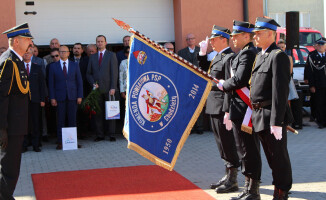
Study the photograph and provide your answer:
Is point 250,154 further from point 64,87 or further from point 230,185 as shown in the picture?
point 64,87

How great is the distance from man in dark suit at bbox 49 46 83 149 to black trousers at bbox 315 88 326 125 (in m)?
6.19

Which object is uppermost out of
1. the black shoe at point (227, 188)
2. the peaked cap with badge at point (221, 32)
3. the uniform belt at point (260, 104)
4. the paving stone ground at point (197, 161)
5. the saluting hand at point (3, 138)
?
the peaked cap with badge at point (221, 32)

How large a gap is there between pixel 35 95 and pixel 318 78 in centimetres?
724

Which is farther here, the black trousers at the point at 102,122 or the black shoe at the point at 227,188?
the black trousers at the point at 102,122

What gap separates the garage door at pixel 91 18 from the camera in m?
13.0

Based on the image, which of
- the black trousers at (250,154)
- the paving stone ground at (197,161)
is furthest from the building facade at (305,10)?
the black trousers at (250,154)

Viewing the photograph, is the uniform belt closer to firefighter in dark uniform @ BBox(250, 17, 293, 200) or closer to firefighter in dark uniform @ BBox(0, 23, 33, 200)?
firefighter in dark uniform @ BBox(250, 17, 293, 200)

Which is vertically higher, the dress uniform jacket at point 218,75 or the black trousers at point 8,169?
the dress uniform jacket at point 218,75

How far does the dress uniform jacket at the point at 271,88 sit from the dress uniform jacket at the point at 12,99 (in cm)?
276

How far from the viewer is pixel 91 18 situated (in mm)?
13461

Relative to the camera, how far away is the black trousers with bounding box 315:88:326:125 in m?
13.4

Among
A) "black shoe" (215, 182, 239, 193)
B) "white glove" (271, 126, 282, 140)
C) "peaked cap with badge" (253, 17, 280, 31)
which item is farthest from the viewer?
"black shoe" (215, 182, 239, 193)

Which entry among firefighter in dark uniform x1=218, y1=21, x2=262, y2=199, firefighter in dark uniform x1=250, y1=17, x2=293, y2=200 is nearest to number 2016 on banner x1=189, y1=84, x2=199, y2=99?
firefighter in dark uniform x1=218, y1=21, x2=262, y2=199

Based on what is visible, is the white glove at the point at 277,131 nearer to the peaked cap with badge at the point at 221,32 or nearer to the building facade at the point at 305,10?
the peaked cap with badge at the point at 221,32
